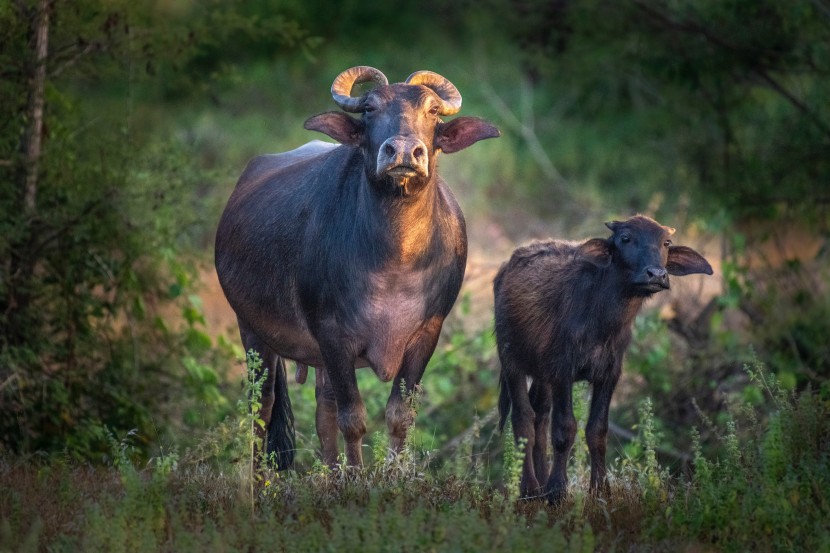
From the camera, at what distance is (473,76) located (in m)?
20.4

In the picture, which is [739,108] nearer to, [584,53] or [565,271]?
[584,53]

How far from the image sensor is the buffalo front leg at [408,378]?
26.7 feet

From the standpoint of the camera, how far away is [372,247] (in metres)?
8.13

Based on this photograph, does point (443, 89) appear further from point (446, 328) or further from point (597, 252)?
point (446, 328)

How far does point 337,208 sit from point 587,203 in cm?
815

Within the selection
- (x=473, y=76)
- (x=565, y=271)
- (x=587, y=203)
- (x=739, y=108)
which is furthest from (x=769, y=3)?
(x=473, y=76)

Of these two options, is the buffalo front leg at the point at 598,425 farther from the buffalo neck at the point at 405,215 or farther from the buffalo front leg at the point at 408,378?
the buffalo neck at the point at 405,215

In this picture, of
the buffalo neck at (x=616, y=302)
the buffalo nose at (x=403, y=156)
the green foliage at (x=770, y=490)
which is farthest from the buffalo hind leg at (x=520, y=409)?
the buffalo nose at (x=403, y=156)

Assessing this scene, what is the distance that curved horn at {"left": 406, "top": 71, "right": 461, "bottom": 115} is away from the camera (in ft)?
26.3

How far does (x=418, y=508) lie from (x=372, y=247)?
2.38 metres

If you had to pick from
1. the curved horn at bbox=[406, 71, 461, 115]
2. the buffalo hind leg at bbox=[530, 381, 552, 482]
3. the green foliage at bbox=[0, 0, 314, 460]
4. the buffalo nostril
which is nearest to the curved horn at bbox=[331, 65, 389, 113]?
the curved horn at bbox=[406, 71, 461, 115]

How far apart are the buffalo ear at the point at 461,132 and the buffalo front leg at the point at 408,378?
1.02 m

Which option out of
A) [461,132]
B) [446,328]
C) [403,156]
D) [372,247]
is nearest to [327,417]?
[372,247]

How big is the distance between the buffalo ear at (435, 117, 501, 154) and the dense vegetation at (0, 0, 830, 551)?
1.58 metres
